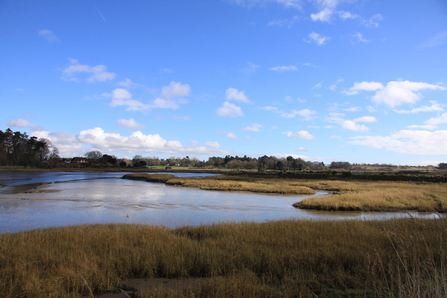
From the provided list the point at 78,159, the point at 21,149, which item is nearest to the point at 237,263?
the point at 21,149

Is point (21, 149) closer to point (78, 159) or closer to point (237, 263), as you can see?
point (78, 159)

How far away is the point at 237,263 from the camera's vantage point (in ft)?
27.9

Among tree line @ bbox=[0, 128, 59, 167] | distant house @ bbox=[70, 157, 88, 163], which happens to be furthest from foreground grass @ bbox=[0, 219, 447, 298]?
distant house @ bbox=[70, 157, 88, 163]

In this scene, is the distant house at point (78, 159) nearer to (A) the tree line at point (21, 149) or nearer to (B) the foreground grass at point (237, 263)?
(A) the tree line at point (21, 149)

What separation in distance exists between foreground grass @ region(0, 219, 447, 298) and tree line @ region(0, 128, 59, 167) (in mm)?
110823

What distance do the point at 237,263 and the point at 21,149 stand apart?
409 feet

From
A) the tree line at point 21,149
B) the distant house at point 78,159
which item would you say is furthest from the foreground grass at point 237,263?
the distant house at point 78,159

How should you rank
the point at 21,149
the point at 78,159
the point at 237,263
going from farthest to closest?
the point at 78,159
the point at 21,149
the point at 237,263

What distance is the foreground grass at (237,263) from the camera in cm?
621

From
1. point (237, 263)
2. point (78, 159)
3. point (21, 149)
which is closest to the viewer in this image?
point (237, 263)

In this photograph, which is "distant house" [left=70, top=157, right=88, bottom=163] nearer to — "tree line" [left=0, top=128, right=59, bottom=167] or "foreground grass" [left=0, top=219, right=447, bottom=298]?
"tree line" [left=0, top=128, right=59, bottom=167]

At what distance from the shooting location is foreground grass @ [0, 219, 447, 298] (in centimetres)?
621

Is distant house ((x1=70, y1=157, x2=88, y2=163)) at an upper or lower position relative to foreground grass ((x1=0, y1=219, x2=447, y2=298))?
upper

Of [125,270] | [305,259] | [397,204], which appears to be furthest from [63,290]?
[397,204]
